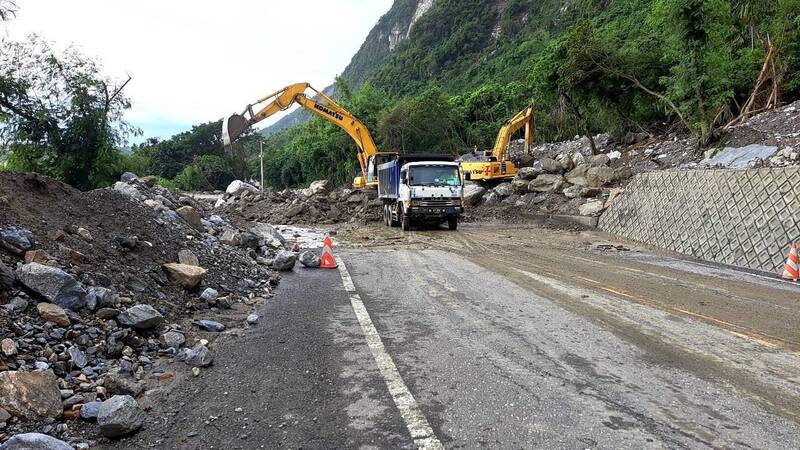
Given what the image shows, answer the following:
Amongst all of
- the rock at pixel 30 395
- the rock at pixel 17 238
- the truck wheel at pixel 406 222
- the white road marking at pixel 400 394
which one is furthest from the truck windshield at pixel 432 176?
the rock at pixel 30 395

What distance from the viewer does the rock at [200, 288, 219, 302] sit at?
6988 mm

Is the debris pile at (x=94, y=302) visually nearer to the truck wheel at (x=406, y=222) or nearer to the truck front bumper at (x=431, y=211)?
the truck front bumper at (x=431, y=211)

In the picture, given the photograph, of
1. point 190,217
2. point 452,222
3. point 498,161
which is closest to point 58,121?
point 190,217

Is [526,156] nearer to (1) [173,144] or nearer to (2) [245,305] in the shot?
(2) [245,305]

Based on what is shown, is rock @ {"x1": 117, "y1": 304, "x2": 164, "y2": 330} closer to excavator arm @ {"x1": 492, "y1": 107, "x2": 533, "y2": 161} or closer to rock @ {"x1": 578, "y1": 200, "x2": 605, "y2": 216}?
rock @ {"x1": 578, "y1": 200, "x2": 605, "y2": 216}

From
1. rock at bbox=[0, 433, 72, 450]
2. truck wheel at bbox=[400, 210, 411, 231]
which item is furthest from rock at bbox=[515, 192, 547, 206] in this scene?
rock at bbox=[0, 433, 72, 450]

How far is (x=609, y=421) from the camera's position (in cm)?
356

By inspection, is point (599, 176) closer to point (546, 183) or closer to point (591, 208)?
point (546, 183)

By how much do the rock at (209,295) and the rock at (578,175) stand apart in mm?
19074

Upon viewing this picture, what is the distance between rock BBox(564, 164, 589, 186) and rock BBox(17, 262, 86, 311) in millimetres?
21021

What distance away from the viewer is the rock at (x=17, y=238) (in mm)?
5652

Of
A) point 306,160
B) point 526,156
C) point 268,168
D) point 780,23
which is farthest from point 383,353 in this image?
point 268,168

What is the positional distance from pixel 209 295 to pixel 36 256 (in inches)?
82.7

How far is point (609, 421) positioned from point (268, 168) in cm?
8391
